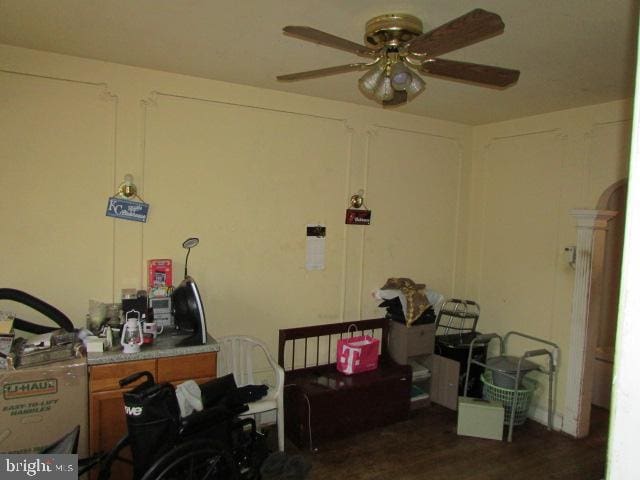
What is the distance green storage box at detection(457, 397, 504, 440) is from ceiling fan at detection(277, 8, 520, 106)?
260cm

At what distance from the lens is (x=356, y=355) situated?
367 cm

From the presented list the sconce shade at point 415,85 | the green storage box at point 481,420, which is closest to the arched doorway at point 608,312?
the green storage box at point 481,420

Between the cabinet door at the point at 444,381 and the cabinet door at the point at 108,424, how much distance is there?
8.81 feet

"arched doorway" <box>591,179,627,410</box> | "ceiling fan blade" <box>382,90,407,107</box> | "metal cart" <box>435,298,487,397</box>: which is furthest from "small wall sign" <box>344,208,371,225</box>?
"arched doorway" <box>591,179,627,410</box>

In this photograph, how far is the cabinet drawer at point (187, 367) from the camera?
8.82 feet

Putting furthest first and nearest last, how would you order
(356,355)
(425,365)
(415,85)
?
(425,365)
(356,355)
(415,85)

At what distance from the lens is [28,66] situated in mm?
2727

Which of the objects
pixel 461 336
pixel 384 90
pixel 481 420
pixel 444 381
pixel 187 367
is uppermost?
pixel 384 90

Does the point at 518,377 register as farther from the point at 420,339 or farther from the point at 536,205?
the point at 536,205

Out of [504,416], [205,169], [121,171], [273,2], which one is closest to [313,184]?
[205,169]

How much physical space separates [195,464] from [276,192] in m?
2.10

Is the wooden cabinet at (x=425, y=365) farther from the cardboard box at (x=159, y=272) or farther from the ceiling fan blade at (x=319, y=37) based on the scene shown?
the ceiling fan blade at (x=319, y=37)

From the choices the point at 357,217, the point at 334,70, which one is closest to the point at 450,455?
the point at 357,217

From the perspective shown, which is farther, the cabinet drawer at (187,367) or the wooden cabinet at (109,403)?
the cabinet drawer at (187,367)
